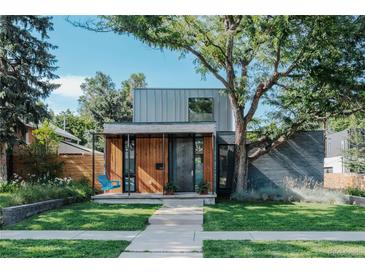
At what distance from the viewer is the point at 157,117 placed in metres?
16.8

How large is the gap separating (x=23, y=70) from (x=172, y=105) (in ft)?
21.3

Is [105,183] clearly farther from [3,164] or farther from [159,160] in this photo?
[3,164]

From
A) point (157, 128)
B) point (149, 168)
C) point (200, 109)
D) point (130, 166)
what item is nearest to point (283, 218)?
point (157, 128)

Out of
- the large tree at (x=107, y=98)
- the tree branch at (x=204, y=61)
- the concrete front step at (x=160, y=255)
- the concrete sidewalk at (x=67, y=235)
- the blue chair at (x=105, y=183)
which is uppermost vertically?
the large tree at (x=107, y=98)

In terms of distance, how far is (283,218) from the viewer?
8656 mm

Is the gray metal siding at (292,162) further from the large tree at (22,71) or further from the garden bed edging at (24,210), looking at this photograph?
the large tree at (22,71)

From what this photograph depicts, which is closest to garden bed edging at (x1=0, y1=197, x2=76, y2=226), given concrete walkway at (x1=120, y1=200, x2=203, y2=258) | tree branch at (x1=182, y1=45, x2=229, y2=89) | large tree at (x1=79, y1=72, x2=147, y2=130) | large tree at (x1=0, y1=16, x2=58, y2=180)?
concrete walkway at (x1=120, y1=200, x2=203, y2=258)

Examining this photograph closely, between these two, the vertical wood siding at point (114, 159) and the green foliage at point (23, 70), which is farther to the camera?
the green foliage at point (23, 70)

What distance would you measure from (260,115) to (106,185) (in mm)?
6817

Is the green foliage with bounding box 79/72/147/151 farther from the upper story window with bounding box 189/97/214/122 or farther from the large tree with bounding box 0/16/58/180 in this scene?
the upper story window with bounding box 189/97/214/122

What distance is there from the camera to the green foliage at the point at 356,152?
66.1ft

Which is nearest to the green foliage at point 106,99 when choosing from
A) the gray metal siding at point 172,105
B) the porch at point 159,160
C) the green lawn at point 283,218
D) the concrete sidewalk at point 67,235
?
the gray metal siding at point 172,105
